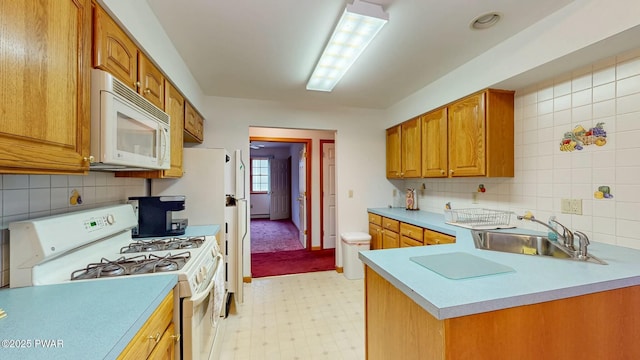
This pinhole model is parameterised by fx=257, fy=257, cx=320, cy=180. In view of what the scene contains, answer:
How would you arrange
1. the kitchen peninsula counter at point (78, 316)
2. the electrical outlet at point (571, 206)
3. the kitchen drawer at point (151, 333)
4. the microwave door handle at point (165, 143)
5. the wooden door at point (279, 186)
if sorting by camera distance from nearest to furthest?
the kitchen peninsula counter at point (78, 316) < the kitchen drawer at point (151, 333) < the microwave door handle at point (165, 143) < the electrical outlet at point (571, 206) < the wooden door at point (279, 186)

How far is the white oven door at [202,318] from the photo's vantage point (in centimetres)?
117

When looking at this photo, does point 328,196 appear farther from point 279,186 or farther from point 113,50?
point 113,50

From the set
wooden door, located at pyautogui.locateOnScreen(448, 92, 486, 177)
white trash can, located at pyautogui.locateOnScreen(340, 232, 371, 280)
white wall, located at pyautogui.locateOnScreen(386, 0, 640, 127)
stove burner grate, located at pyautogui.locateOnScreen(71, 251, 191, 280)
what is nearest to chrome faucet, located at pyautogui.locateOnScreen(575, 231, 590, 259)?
wooden door, located at pyautogui.locateOnScreen(448, 92, 486, 177)

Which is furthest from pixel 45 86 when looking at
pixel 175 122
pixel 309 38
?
pixel 309 38

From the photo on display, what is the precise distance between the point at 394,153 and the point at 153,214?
2830 millimetres

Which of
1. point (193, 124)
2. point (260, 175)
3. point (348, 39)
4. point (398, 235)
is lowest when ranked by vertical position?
point (398, 235)

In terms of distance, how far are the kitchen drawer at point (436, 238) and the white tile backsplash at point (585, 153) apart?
2.07ft

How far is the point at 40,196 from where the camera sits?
118 centimetres

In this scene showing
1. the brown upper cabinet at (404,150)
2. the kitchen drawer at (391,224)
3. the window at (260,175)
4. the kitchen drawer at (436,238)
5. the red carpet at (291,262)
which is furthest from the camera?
the window at (260,175)

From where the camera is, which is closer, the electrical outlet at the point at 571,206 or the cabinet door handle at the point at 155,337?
the cabinet door handle at the point at 155,337

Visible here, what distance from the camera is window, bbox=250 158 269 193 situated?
8.16m

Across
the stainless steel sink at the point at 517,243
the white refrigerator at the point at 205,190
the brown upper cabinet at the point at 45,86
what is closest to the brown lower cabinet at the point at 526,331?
the stainless steel sink at the point at 517,243

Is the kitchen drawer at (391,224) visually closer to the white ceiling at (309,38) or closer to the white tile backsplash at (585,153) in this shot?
the white tile backsplash at (585,153)

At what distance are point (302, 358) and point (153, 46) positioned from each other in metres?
2.32
